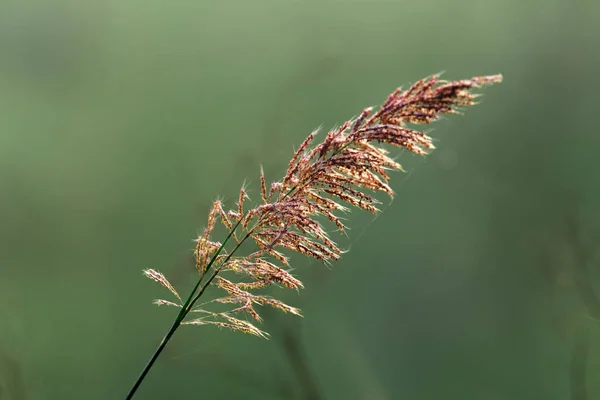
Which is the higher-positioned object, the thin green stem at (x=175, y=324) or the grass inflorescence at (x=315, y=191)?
the grass inflorescence at (x=315, y=191)

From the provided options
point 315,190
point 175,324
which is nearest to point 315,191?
point 315,190

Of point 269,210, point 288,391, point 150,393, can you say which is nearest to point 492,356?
point 288,391

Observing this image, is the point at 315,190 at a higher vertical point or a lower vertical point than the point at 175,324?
higher

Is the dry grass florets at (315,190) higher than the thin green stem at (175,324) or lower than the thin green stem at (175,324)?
higher

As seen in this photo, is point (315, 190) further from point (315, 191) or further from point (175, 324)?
point (175, 324)

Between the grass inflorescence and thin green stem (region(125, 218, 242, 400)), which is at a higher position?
the grass inflorescence

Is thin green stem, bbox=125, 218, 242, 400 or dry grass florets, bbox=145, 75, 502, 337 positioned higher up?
dry grass florets, bbox=145, 75, 502, 337

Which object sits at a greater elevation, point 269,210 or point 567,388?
point 567,388

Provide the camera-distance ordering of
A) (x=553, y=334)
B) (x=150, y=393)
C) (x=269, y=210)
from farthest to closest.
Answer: (x=553, y=334), (x=150, y=393), (x=269, y=210)

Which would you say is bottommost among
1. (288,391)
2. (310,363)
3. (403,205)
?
(288,391)

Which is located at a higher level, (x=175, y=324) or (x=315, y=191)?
(x=315, y=191)

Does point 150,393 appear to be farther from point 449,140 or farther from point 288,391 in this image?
point 449,140
